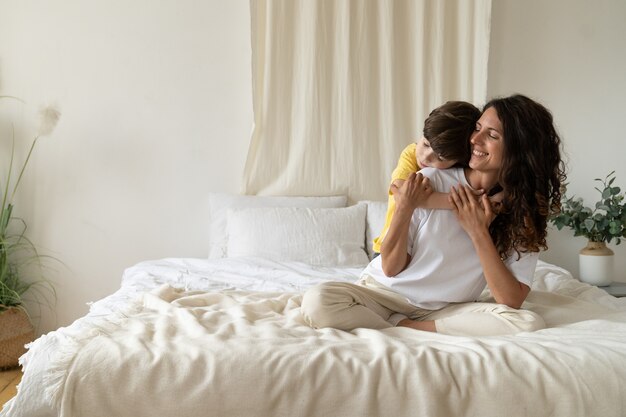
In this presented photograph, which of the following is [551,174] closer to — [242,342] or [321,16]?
[242,342]

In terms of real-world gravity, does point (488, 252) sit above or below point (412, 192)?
below

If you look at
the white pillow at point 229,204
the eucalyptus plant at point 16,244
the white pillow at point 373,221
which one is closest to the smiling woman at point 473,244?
the white pillow at point 373,221

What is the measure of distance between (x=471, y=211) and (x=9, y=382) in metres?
2.28

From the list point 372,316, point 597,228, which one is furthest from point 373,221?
point 372,316

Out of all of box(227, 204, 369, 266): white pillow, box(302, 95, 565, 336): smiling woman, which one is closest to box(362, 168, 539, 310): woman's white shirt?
box(302, 95, 565, 336): smiling woman

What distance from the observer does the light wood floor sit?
291 cm

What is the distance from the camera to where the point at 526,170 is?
1.93 meters

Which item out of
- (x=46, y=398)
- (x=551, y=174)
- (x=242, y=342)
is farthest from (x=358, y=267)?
(x=46, y=398)

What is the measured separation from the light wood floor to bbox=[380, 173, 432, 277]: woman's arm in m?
1.78

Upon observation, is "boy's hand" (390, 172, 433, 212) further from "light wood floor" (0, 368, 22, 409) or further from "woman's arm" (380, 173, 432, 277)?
"light wood floor" (0, 368, 22, 409)

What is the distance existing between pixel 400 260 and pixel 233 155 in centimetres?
186

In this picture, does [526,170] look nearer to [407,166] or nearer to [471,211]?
[471,211]

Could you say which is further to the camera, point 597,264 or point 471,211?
point 597,264

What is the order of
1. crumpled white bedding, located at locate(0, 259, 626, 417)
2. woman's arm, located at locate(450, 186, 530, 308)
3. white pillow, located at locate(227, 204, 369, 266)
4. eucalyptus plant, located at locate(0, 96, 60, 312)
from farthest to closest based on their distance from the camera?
eucalyptus plant, located at locate(0, 96, 60, 312) → white pillow, located at locate(227, 204, 369, 266) → woman's arm, located at locate(450, 186, 530, 308) → crumpled white bedding, located at locate(0, 259, 626, 417)
